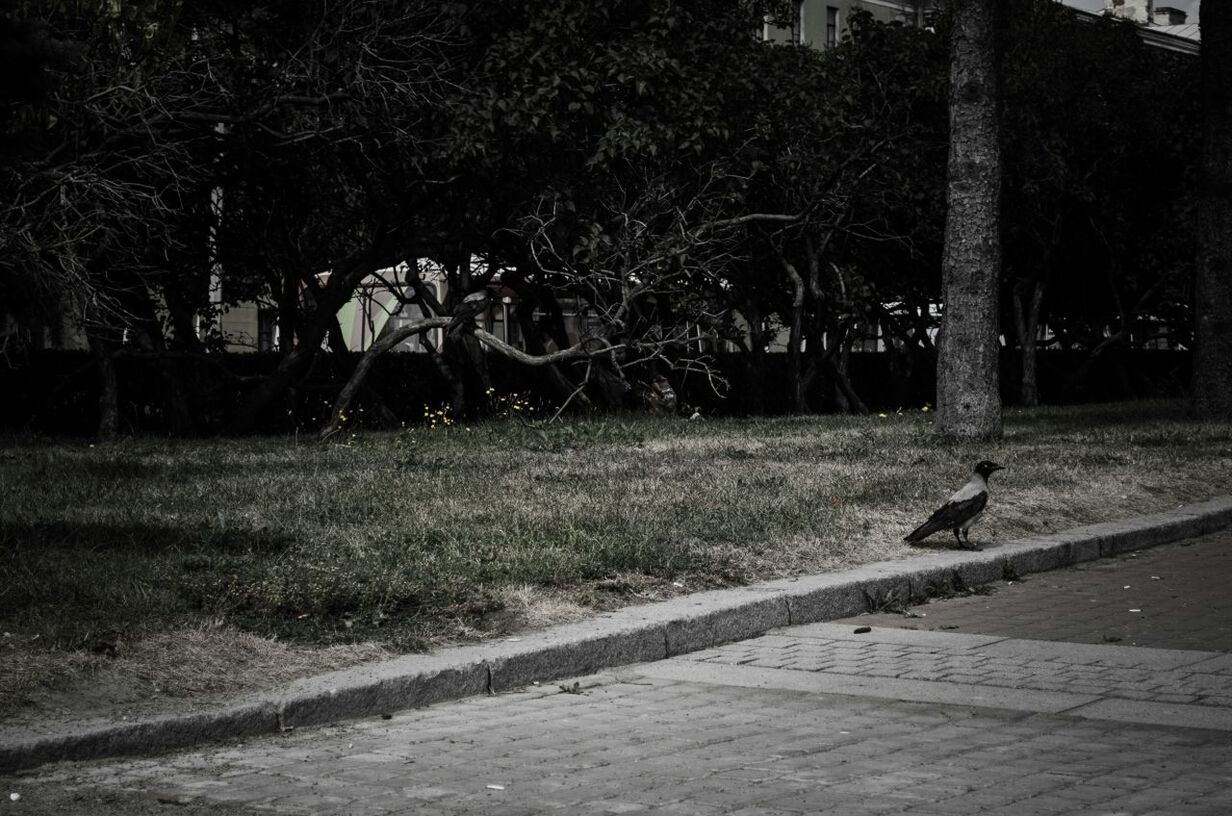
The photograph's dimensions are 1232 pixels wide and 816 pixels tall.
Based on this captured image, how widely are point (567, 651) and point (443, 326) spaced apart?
46.2 feet

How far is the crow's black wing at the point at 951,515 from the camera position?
9719 mm

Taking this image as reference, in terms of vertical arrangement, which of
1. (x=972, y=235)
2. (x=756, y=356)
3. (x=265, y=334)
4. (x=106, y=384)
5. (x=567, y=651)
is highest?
(x=972, y=235)

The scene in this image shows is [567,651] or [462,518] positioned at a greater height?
[462,518]

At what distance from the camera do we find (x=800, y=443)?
16156 millimetres

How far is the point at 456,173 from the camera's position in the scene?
2064cm

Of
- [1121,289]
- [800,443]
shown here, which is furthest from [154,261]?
[1121,289]

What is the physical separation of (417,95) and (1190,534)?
1062 centimetres

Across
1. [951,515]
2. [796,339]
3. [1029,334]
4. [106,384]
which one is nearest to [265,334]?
[796,339]

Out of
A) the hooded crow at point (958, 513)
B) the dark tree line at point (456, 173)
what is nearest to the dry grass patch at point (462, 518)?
the hooded crow at point (958, 513)

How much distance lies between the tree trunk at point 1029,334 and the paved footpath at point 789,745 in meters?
27.7

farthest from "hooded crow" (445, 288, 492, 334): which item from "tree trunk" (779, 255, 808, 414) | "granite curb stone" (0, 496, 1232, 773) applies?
"granite curb stone" (0, 496, 1232, 773)

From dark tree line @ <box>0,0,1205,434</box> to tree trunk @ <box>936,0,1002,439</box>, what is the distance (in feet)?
1.50

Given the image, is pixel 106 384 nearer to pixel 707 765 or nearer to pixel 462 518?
pixel 462 518

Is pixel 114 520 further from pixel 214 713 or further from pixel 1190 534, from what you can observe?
pixel 1190 534
